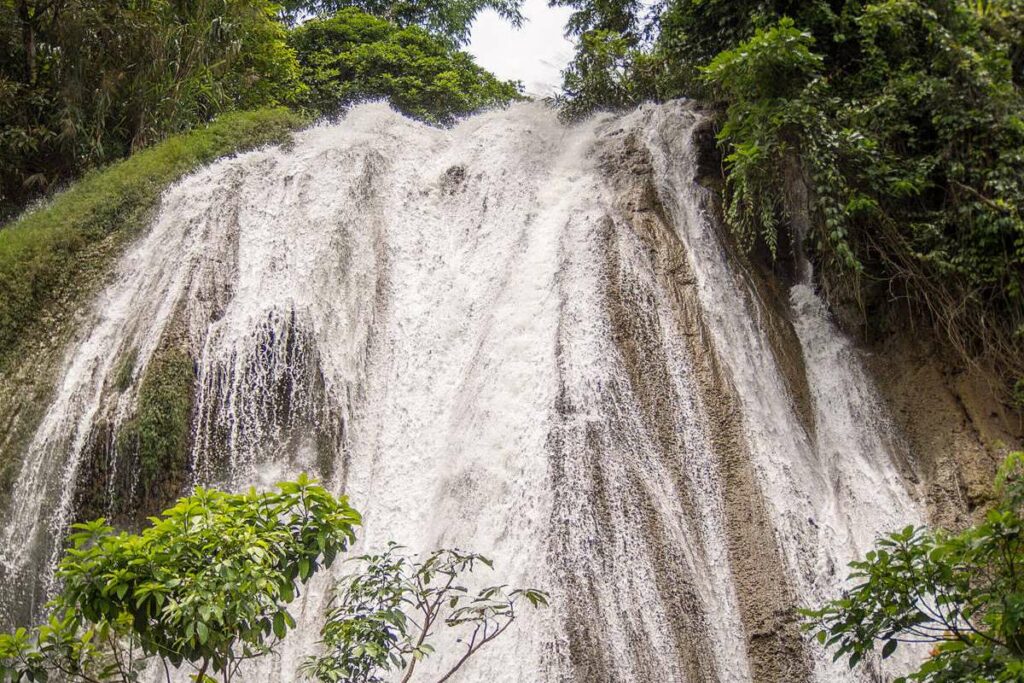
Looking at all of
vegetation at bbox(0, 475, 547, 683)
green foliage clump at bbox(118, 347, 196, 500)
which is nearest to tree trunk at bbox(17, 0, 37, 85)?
green foliage clump at bbox(118, 347, 196, 500)

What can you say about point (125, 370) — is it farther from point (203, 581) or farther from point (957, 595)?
point (957, 595)

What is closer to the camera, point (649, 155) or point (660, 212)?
point (660, 212)

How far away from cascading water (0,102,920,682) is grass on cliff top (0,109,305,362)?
468mm

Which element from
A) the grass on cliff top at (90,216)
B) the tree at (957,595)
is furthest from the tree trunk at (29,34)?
the tree at (957,595)

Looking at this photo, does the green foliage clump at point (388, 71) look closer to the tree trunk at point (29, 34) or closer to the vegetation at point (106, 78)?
the vegetation at point (106, 78)

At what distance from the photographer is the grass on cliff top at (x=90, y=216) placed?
34.5ft

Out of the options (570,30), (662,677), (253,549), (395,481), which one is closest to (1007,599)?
(662,677)

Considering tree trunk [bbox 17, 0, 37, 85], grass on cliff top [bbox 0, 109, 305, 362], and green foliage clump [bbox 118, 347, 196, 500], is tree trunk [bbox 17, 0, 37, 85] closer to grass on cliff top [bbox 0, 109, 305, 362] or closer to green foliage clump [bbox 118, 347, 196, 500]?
grass on cliff top [bbox 0, 109, 305, 362]

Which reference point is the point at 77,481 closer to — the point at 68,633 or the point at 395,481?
the point at 395,481

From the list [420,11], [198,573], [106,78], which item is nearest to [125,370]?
[198,573]

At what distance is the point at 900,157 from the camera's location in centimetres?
1087

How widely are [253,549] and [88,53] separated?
40.5 feet

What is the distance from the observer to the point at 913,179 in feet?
34.5

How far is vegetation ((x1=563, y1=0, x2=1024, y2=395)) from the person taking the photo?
394 inches
